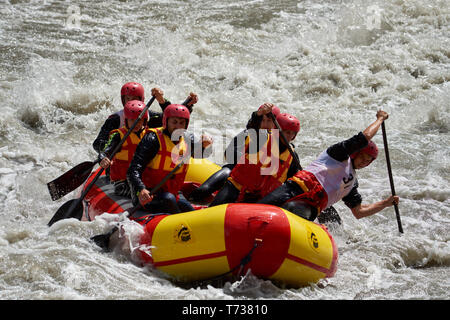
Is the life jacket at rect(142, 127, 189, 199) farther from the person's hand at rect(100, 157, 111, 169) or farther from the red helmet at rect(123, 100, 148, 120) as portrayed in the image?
the red helmet at rect(123, 100, 148, 120)

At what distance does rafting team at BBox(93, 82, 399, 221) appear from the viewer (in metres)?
4.64

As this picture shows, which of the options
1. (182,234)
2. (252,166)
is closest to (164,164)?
(252,166)

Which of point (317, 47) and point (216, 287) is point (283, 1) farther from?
point (216, 287)

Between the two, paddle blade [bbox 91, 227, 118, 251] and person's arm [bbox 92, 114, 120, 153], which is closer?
paddle blade [bbox 91, 227, 118, 251]

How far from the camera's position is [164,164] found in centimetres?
497

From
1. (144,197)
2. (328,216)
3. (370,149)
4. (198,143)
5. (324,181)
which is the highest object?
(370,149)

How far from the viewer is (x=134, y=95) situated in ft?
19.5

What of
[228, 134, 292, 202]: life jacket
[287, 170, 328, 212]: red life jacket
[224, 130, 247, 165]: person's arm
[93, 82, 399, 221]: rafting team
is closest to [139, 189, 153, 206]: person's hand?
[93, 82, 399, 221]: rafting team

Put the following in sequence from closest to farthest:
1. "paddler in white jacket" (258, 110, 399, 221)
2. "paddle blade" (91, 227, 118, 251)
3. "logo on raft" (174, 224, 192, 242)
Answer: "logo on raft" (174, 224, 192, 242)
"paddler in white jacket" (258, 110, 399, 221)
"paddle blade" (91, 227, 118, 251)

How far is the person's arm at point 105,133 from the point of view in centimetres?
577

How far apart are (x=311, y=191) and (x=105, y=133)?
7.34ft

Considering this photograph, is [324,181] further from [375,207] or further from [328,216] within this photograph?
[328,216]
